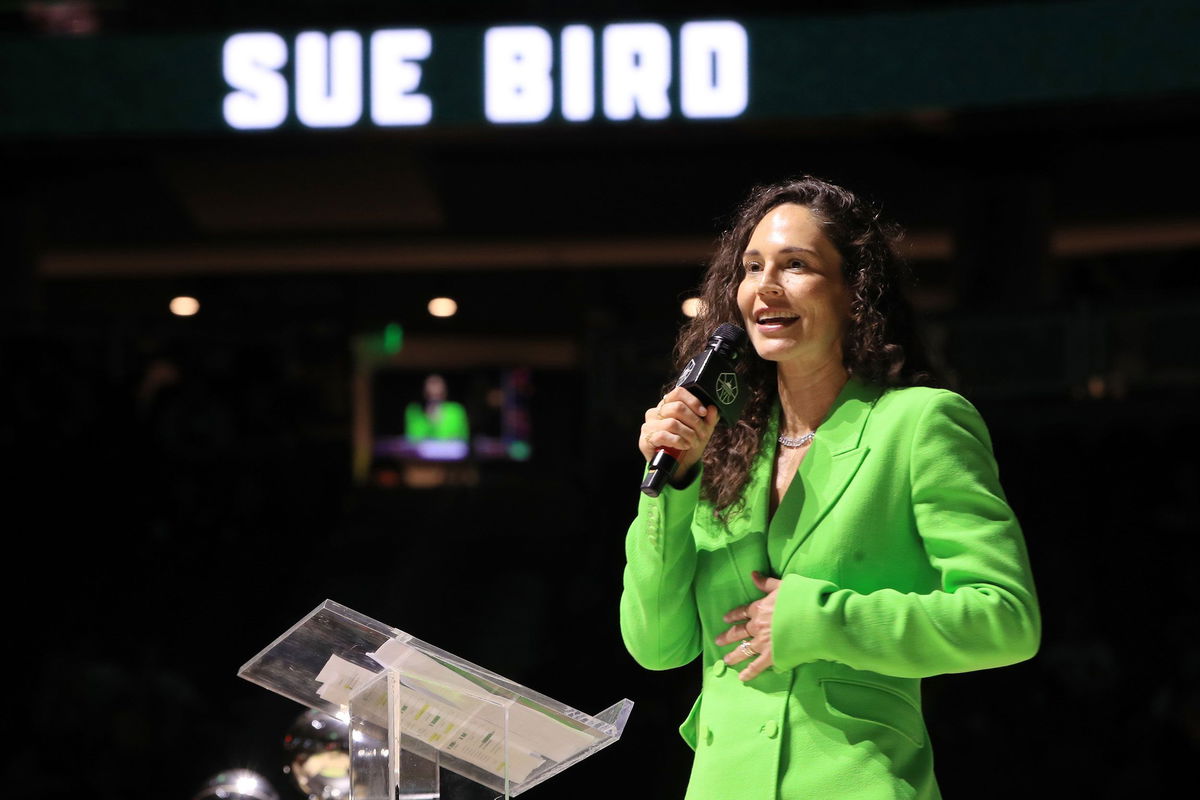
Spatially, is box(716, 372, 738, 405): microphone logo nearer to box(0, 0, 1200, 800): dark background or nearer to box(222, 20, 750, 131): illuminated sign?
box(0, 0, 1200, 800): dark background

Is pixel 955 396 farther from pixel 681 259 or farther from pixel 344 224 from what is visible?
pixel 681 259

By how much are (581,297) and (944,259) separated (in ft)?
10.1

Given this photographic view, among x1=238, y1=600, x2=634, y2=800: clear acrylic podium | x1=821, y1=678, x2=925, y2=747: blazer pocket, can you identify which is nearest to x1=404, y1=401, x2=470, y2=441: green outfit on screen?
x1=238, y1=600, x2=634, y2=800: clear acrylic podium

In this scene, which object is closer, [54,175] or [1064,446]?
[1064,446]

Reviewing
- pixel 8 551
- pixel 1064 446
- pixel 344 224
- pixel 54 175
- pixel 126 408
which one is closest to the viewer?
pixel 1064 446

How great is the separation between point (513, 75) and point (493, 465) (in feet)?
18.6

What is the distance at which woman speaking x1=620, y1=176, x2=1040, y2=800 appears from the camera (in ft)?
5.22

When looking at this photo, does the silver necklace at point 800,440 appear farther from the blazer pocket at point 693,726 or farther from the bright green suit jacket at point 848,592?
the blazer pocket at point 693,726

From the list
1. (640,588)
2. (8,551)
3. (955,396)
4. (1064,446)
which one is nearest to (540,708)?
(640,588)

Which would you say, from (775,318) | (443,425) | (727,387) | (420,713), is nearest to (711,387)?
(727,387)

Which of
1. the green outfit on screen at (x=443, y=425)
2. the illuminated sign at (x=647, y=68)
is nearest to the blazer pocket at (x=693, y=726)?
the illuminated sign at (x=647, y=68)

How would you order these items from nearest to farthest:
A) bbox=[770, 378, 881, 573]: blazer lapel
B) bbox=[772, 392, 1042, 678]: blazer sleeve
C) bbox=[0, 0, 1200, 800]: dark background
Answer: bbox=[772, 392, 1042, 678]: blazer sleeve, bbox=[770, 378, 881, 573]: blazer lapel, bbox=[0, 0, 1200, 800]: dark background

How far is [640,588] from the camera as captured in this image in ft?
5.79

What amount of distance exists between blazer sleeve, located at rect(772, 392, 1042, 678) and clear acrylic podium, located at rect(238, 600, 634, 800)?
Answer: 245mm
